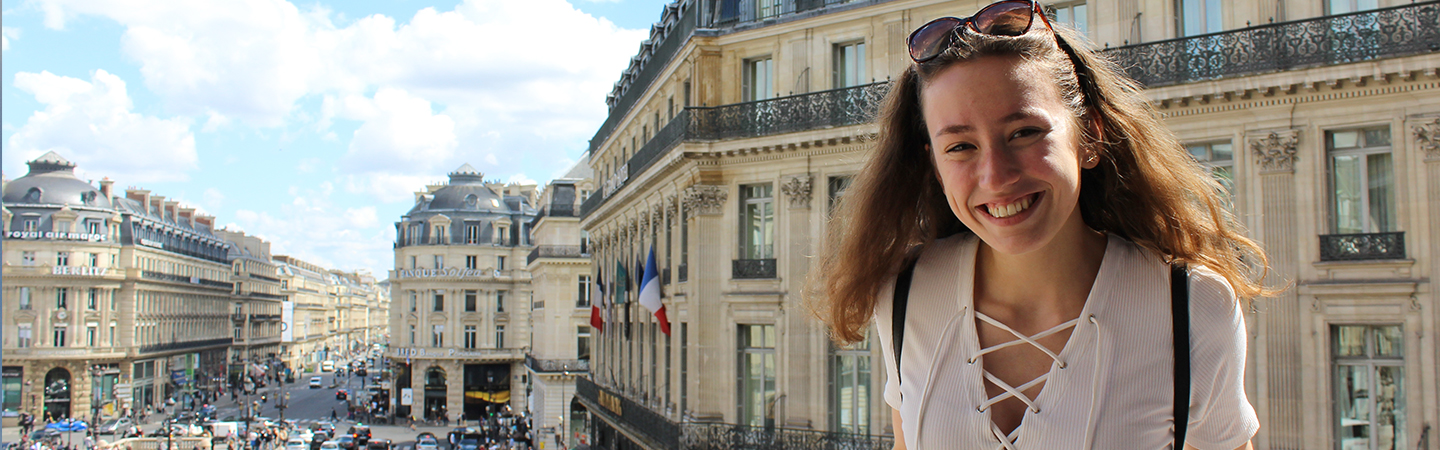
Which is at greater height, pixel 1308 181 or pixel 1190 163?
pixel 1308 181

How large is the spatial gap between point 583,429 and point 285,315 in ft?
302

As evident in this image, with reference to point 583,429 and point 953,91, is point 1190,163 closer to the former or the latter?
point 953,91

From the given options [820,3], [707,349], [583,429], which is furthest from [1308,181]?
[583,429]

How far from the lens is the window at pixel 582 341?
195ft

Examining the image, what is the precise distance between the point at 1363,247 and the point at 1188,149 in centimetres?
466

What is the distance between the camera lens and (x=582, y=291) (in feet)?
198

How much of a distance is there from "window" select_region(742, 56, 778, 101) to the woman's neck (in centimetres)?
2251

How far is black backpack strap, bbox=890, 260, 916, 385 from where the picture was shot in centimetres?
249

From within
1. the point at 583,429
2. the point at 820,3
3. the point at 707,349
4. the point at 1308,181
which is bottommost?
the point at 583,429

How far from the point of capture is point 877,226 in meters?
2.58

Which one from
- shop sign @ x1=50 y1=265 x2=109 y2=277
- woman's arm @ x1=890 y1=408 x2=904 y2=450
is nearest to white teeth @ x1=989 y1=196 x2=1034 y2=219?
woman's arm @ x1=890 y1=408 x2=904 y2=450

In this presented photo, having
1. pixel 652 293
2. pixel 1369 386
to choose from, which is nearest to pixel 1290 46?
pixel 1369 386

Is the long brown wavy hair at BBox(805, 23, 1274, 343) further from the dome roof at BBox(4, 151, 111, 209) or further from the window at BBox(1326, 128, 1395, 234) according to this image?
the dome roof at BBox(4, 151, 111, 209)

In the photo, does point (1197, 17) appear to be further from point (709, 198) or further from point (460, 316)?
point (460, 316)
